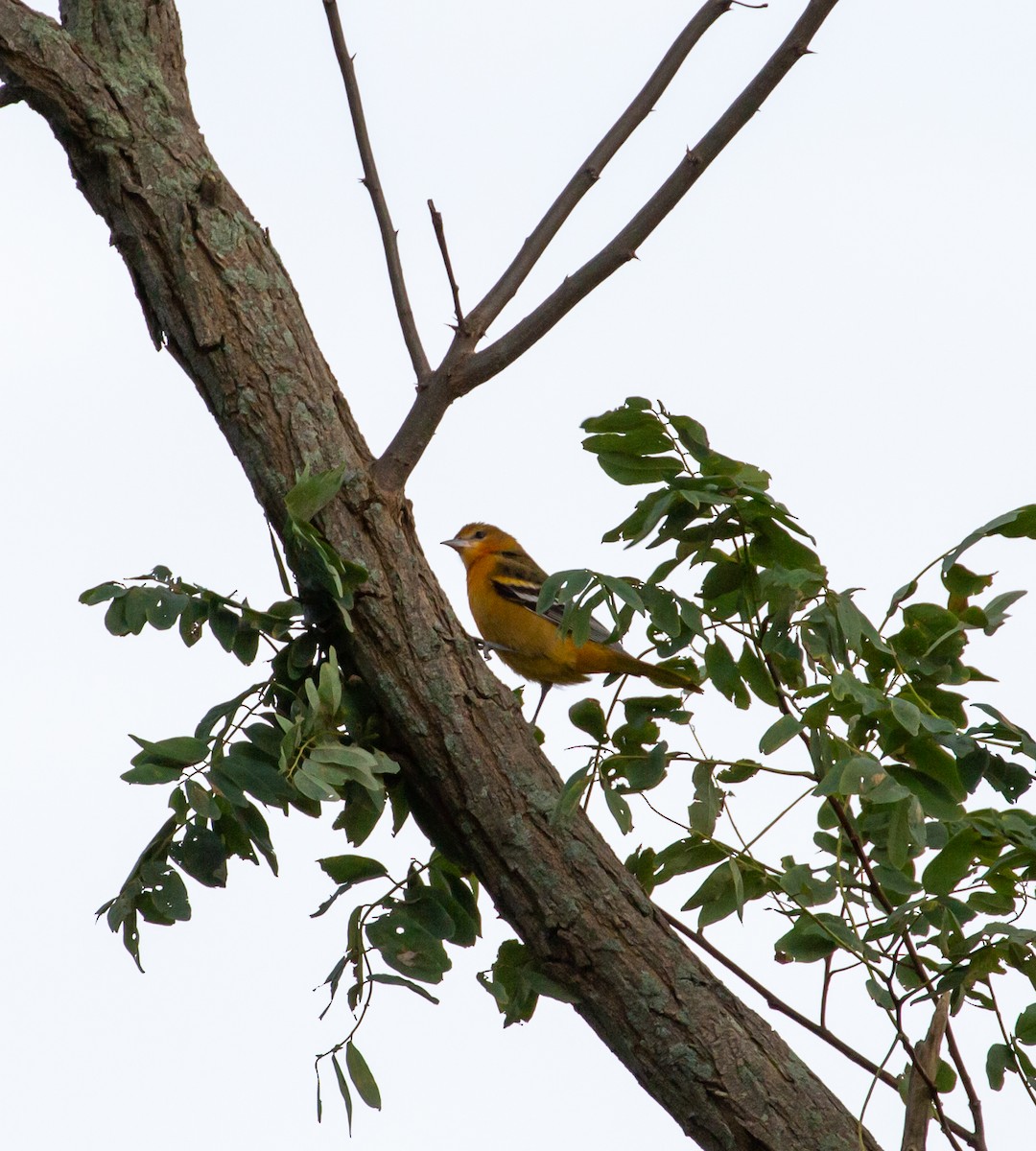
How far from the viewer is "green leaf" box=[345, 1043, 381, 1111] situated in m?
3.14

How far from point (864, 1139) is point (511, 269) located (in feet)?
7.83

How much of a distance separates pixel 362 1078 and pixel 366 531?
4.40 ft

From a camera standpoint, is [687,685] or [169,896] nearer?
[169,896]

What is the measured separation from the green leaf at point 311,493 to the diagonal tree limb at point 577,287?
1.05ft

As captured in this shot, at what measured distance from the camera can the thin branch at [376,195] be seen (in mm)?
3746

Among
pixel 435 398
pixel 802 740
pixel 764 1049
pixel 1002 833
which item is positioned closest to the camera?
pixel 1002 833

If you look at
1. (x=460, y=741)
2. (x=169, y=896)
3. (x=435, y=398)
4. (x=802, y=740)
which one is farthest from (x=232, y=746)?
(x=802, y=740)

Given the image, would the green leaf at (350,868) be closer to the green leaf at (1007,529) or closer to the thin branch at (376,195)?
the thin branch at (376,195)

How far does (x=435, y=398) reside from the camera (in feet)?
12.1

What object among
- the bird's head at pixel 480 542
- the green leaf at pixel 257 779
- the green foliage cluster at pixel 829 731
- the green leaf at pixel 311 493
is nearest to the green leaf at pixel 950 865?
the green foliage cluster at pixel 829 731

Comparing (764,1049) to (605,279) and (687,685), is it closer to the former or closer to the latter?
(687,685)

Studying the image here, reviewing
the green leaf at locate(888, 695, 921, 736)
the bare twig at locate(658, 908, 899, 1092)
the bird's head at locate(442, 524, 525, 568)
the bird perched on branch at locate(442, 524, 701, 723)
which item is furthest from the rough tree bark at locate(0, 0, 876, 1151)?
the bird's head at locate(442, 524, 525, 568)

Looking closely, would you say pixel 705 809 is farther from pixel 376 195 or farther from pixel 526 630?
pixel 526 630

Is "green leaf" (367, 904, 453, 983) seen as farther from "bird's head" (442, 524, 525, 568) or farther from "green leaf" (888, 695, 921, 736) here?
"bird's head" (442, 524, 525, 568)
